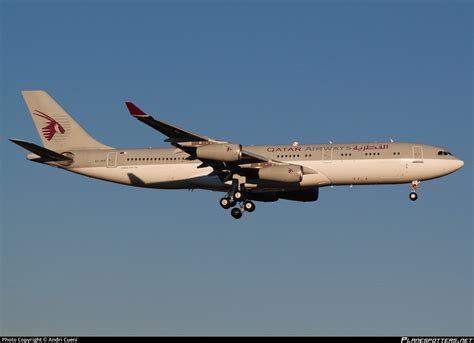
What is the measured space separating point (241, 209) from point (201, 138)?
7430mm

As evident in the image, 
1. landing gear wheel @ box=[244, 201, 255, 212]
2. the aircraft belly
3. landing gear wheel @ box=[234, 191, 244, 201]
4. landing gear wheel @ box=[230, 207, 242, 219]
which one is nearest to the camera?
landing gear wheel @ box=[234, 191, 244, 201]

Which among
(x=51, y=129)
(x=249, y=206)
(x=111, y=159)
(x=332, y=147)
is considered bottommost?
(x=249, y=206)

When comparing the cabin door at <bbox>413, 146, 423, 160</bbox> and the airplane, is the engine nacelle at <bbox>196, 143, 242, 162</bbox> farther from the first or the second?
the cabin door at <bbox>413, 146, 423, 160</bbox>

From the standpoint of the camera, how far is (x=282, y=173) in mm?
59750

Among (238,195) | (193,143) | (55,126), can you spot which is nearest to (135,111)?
(193,143)

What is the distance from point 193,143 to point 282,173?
6182 millimetres

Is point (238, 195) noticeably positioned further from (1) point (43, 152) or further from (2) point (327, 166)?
(1) point (43, 152)

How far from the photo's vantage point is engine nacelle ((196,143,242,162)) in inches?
2286

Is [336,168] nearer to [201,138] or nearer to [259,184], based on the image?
[259,184]

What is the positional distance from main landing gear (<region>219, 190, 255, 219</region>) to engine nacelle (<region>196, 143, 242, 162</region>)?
4.35m

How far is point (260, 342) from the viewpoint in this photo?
3781 centimetres

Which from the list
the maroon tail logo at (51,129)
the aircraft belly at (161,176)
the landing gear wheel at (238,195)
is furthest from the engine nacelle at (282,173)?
the maroon tail logo at (51,129)

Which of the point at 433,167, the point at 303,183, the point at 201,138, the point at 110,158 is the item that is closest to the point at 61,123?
the point at 110,158

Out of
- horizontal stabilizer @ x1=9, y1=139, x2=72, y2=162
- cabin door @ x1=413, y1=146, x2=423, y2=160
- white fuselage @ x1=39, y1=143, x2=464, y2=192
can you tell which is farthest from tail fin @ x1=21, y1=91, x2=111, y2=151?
cabin door @ x1=413, y1=146, x2=423, y2=160
